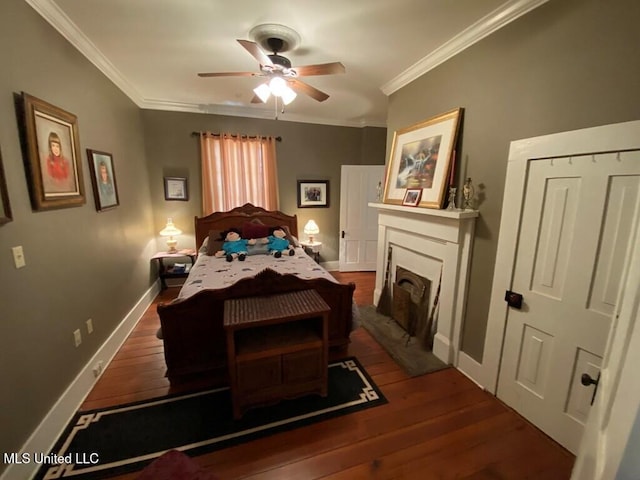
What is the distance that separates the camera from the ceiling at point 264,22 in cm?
181

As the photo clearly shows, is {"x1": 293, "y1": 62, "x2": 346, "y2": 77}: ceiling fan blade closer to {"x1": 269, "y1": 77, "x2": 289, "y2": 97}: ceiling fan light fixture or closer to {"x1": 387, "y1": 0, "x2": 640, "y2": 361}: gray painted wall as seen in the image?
{"x1": 269, "y1": 77, "x2": 289, "y2": 97}: ceiling fan light fixture

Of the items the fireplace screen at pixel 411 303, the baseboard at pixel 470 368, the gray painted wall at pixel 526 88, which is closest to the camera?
the gray painted wall at pixel 526 88

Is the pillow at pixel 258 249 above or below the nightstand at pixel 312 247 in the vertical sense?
above

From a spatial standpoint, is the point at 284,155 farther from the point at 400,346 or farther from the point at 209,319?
the point at 400,346

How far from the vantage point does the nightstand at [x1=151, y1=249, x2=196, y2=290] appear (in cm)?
392

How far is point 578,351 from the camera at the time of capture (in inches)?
63.4

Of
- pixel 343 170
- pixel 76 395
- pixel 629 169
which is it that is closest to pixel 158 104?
pixel 343 170

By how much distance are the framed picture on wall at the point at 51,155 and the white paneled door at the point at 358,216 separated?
361 centimetres

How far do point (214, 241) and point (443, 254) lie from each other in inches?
115

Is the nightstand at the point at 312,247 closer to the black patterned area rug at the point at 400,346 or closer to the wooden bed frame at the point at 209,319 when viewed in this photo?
the black patterned area rug at the point at 400,346

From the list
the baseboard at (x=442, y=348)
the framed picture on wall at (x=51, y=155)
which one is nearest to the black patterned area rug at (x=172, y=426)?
the baseboard at (x=442, y=348)

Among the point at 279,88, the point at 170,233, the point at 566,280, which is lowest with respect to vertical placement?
the point at 170,233

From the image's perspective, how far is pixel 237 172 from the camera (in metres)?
4.37

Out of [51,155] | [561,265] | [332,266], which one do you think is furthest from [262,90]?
[332,266]
